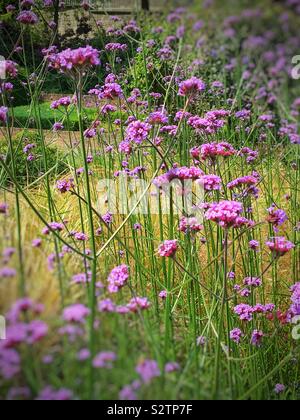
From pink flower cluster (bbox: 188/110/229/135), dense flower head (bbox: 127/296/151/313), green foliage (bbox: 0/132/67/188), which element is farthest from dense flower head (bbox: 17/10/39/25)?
green foliage (bbox: 0/132/67/188)

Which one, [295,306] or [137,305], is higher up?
[137,305]

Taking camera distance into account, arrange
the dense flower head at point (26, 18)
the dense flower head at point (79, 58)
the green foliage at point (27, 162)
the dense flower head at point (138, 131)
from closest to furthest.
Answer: the dense flower head at point (79, 58), the dense flower head at point (138, 131), the dense flower head at point (26, 18), the green foliage at point (27, 162)

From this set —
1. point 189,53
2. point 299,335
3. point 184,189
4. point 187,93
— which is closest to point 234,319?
point 299,335

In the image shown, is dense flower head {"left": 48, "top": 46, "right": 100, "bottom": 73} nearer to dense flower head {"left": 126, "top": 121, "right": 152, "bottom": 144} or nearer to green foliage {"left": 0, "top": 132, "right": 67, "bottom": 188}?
dense flower head {"left": 126, "top": 121, "right": 152, "bottom": 144}

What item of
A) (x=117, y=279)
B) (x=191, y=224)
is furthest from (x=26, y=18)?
(x=117, y=279)

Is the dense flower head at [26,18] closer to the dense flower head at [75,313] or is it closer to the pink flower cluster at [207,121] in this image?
the pink flower cluster at [207,121]

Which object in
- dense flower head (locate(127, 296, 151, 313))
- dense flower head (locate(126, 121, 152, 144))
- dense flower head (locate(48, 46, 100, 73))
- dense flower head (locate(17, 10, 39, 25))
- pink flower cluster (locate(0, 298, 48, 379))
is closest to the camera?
pink flower cluster (locate(0, 298, 48, 379))

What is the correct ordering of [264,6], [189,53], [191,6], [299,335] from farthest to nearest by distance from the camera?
[189,53]
[299,335]
[191,6]
[264,6]

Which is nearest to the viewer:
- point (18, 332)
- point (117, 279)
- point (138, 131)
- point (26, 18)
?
point (18, 332)

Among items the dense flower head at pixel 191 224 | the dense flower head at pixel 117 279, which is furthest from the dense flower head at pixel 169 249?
the dense flower head at pixel 117 279

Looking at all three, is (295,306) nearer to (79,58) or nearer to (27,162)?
(79,58)
